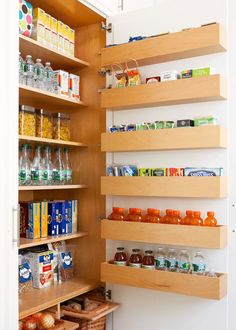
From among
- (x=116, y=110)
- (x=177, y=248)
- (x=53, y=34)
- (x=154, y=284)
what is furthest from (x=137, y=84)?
(x=154, y=284)

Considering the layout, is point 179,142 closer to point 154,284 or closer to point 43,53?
point 154,284

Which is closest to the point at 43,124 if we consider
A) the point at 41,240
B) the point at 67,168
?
the point at 67,168

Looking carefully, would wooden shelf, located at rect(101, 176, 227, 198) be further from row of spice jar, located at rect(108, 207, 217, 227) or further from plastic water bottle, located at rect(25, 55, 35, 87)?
plastic water bottle, located at rect(25, 55, 35, 87)

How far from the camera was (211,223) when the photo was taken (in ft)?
6.80

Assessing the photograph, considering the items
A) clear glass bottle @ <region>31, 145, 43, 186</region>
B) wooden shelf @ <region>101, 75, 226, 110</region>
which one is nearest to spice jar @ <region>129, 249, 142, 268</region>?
clear glass bottle @ <region>31, 145, 43, 186</region>

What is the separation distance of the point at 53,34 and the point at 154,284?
1531 millimetres

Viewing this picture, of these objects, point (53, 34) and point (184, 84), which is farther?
point (53, 34)

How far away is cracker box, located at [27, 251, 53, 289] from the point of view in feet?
7.76

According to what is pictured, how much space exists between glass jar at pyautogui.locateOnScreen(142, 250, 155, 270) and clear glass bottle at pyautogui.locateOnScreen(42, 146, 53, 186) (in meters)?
0.71

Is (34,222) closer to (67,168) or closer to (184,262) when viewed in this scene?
(67,168)

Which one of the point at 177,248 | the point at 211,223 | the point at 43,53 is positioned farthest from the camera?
the point at 43,53

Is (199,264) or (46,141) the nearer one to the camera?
(199,264)

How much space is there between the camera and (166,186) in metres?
2.16

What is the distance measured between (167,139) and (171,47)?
0.49m
